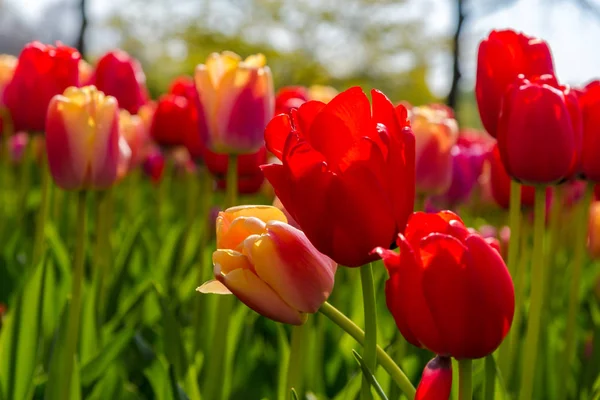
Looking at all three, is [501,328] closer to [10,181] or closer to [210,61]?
[210,61]

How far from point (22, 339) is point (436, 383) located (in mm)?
853

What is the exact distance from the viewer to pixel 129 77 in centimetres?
198

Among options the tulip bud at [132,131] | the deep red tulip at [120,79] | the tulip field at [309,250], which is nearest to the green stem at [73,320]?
the tulip field at [309,250]

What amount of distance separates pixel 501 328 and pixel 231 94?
2.89ft

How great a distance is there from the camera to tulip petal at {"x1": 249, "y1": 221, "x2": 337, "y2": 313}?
2.17ft

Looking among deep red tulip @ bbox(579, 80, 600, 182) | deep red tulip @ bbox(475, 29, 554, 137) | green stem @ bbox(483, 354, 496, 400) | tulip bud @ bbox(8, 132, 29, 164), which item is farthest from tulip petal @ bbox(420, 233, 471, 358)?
tulip bud @ bbox(8, 132, 29, 164)

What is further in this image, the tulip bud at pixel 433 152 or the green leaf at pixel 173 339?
the tulip bud at pixel 433 152

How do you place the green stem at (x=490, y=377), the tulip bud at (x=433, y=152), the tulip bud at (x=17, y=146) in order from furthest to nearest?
the tulip bud at (x=17, y=146) < the tulip bud at (x=433, y=152) < the green stem at (x=490, y=377)

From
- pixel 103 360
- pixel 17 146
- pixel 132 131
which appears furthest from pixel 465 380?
pixel 17 146

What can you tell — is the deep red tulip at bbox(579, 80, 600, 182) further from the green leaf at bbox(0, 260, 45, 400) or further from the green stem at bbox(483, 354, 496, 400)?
the green leaf at bbox(0, 260, 45, 400)

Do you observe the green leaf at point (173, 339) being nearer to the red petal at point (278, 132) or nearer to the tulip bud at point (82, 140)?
the tulip bud at point (82, 140)

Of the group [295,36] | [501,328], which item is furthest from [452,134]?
[295,36]

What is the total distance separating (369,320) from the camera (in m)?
0.65

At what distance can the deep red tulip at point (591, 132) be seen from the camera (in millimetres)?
1103
